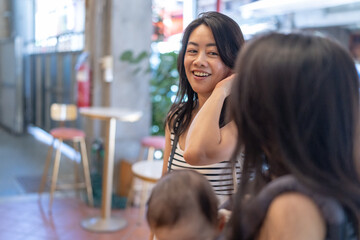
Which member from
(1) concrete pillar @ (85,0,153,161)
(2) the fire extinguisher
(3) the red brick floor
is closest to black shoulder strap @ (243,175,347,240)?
Answer: (3) the red brick floor

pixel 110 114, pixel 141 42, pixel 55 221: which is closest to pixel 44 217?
pixel 55 221

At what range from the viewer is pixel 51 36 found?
760cm

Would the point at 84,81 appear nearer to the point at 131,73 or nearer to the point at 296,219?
the point at 131,73

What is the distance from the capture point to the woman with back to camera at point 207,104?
135cm

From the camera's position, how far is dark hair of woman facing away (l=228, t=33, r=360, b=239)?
0.75 meters

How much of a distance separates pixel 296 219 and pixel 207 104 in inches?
28.6

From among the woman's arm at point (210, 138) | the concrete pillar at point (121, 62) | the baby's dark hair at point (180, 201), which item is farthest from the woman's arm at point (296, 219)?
the concrete pillar at point (121, 62)

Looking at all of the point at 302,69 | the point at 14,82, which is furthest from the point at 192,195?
the point at 14,82

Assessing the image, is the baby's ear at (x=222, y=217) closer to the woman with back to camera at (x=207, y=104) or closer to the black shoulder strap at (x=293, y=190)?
the black shoulder strap at (x=293, y=190)

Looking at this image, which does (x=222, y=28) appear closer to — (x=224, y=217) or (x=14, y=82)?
(x=224, y=217)

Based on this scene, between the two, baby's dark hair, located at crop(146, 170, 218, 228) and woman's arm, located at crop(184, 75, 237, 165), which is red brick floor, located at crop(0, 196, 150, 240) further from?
baby's dark hair, located at crop(146, 170, 218, 228)

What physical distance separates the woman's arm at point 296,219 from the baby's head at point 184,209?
189 mm

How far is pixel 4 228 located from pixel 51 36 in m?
4.74

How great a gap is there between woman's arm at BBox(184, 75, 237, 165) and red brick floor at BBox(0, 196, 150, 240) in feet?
7.70
